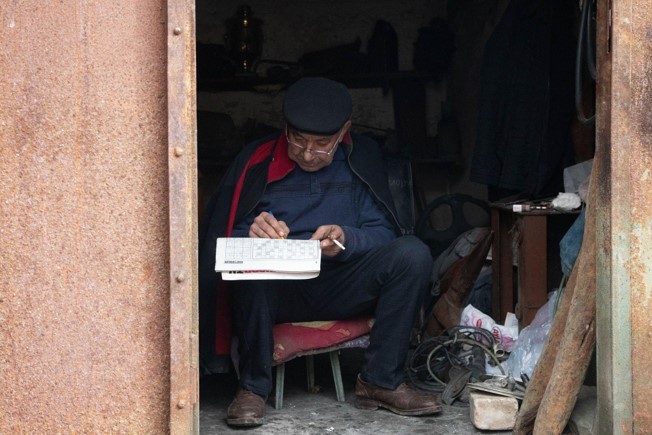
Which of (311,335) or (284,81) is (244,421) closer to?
(311,335)

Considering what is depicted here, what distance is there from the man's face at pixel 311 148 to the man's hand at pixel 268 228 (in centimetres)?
40

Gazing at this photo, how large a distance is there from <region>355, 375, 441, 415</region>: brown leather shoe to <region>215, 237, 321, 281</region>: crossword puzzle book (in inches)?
31.5

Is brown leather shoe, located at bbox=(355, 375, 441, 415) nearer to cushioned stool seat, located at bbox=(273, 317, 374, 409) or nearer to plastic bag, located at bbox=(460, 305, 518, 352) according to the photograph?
cushioned stool seat, located at bbox=(273, 317, 374, 409)

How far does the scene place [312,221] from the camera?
4391 mm

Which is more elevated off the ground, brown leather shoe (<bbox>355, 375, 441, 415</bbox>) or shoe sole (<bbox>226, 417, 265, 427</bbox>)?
brown leather shoe (<bbox>355, 375, 441, 415</bbox>)

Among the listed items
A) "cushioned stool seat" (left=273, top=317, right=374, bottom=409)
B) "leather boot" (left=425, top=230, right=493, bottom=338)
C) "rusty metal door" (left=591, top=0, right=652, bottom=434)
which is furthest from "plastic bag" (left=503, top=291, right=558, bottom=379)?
"rusty metal door" (left=591, top=0, right=652, bottom=434)

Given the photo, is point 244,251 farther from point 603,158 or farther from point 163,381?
point 603,158

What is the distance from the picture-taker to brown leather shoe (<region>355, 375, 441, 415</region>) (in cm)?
414

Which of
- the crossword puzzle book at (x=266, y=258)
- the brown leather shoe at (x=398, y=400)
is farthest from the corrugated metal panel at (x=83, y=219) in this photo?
the brown leather shoe at (x=398, y=400)

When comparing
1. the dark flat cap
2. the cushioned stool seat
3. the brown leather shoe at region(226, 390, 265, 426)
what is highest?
the dark flat cap

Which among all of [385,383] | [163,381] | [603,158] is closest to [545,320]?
[385,383]

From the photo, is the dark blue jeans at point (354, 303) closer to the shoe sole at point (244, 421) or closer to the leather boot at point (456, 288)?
the shoe sole at point (244, 421)

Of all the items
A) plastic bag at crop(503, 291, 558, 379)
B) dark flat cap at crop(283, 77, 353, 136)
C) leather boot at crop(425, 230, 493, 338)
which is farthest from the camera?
leather boot at crop(425, 230, 493, 338)

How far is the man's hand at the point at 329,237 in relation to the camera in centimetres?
406
